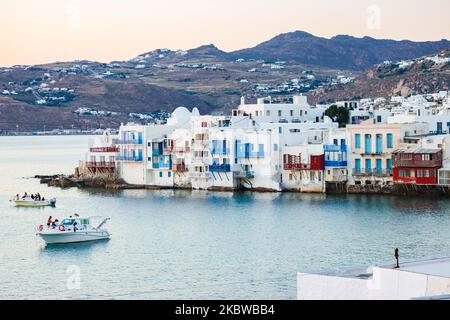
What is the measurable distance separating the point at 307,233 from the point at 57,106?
546ft

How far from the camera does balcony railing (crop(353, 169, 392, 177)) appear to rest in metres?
48.4

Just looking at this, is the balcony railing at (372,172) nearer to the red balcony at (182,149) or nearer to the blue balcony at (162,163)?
the red balcony at (182,149)

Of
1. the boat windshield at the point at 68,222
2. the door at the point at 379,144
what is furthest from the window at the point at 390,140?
the boat windshield at the point at 68,222

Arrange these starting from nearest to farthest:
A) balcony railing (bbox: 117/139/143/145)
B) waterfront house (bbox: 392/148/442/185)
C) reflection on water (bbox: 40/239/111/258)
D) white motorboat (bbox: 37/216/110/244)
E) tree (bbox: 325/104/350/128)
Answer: reflection on water (bbox: 40/239/111/258) → white motorboat (bbox: 37/216/110/244) → waterfront house (bbox: 392/148/442/185) → balcony railing (bbox: 117/139/143/145) → tree (bbox: 325/104/350/128)

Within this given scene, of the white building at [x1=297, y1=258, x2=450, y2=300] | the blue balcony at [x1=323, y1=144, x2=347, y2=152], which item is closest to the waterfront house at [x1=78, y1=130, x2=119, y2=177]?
the blue balcony at [x1=323, y1=144, x2=347, y2=152]

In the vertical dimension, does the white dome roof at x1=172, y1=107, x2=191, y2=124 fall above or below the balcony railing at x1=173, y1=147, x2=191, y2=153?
above

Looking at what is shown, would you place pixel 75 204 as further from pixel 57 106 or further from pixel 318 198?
pixel 57 106

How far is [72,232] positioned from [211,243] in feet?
15.6

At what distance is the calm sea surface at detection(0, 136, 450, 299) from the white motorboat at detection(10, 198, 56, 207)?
530 millimetres

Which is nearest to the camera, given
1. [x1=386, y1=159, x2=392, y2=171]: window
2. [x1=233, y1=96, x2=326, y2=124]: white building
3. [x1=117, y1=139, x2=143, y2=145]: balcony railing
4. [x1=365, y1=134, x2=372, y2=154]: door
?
[x1=386, y1=159, x2=392, y2=171]: window

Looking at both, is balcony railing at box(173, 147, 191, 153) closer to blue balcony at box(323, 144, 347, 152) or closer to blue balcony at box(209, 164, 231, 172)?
blue balcony at box(209, 164, 231, 172)

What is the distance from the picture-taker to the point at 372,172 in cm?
4881

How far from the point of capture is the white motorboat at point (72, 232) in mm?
35219

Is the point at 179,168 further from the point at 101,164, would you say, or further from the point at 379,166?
the point at 379,166
